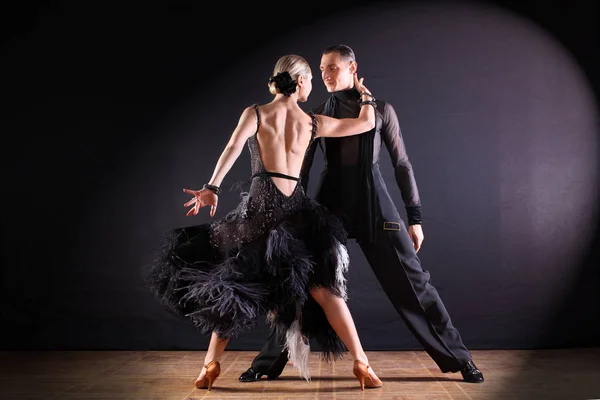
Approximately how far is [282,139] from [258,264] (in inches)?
25.1

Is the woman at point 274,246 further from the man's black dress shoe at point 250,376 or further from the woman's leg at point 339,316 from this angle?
the man's black dress shoe at point 250,376

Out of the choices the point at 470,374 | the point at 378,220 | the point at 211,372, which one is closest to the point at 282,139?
the point at 378,220

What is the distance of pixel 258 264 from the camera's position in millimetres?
3457

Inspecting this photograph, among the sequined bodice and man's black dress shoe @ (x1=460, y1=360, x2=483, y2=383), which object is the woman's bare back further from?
man's black dress shoe @ (x1=460, y1=360, x2=483, y2=383)

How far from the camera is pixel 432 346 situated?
12.6 ft

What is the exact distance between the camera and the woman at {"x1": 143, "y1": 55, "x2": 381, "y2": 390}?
11.2ft

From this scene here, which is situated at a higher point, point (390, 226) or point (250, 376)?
point (390, 226)

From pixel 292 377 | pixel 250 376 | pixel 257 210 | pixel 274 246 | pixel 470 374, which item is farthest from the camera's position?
pixel 292 377

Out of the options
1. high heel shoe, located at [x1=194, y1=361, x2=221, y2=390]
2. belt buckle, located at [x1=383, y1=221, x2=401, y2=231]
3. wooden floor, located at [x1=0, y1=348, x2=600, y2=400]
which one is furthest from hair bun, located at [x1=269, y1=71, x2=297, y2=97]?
wooden floor, located at [x1=0, y1=348, x2=600, y2=400]

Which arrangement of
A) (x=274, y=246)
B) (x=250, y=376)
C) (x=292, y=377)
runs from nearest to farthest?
1. (x=274, y=246)
2. (x=250, y=376)
3. (x=292, y=377)

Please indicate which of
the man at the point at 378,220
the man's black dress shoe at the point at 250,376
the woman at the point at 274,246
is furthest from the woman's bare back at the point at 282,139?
the man's black dress shoe at the point at 250,376

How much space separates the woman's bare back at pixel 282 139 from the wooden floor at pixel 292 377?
3.50 ft

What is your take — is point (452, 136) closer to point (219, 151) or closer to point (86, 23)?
point (219, 151)

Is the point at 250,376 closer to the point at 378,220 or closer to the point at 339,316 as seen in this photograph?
the point at 339,316
